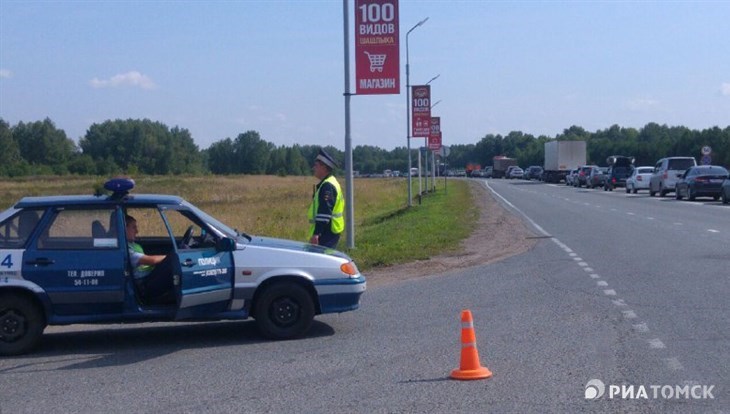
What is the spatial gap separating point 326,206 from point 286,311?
7.36ft

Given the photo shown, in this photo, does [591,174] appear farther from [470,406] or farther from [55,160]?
[55,160]

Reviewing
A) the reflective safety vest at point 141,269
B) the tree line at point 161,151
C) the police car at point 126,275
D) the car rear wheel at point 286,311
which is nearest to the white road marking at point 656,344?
the police car at point 126,275

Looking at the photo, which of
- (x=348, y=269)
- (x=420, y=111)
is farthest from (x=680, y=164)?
(x=348, y=269)

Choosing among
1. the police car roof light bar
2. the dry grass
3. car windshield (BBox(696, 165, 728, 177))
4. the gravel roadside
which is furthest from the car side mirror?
car windshield (BBox(696, 165, 728, 177))

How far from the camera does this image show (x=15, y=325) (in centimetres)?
987

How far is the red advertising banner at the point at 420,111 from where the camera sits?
40.6 m

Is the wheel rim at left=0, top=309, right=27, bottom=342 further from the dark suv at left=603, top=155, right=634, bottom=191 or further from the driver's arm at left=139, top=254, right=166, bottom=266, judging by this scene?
the dark suv at left=603, top=155, right=634, bottom=191

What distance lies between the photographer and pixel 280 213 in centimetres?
3766

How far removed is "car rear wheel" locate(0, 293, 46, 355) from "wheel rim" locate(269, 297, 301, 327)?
2434mm

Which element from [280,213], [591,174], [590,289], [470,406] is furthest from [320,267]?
[591,174]

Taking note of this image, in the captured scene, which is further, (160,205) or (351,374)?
(160,205)

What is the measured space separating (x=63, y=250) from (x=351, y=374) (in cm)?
344

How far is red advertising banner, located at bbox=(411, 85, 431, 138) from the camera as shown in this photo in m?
40.6

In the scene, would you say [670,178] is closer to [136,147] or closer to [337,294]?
[337,294]
